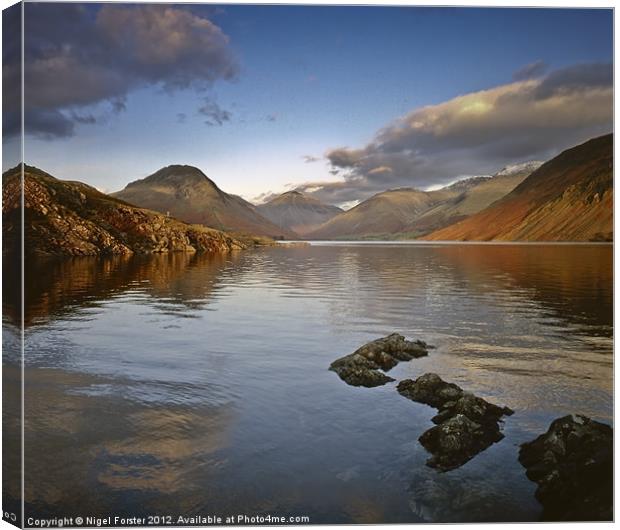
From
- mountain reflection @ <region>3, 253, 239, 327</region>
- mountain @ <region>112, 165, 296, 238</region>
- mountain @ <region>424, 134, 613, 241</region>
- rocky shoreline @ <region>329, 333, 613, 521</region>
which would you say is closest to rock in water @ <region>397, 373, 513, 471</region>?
rocky shoreline @ <region>329, 333, 613, 521</region>

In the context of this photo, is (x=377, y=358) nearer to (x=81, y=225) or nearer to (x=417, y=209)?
(x=417, y=209)

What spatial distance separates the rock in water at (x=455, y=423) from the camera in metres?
5.60

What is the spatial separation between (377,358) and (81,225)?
16.4 ft

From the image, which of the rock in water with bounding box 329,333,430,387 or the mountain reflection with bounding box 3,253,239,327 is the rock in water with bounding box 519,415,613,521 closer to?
the rock in water with bounding box 329,333,430,387

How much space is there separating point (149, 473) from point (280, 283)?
4.71 metres

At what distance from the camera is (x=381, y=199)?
805 cm

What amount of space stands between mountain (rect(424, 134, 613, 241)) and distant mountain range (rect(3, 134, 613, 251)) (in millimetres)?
16

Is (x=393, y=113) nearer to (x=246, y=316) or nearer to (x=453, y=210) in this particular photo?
(x=453, y=210)

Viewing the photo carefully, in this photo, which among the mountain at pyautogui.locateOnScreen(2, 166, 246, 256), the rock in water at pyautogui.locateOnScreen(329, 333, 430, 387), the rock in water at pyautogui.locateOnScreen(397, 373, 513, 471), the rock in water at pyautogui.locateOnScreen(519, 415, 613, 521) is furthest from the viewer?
the rock in water at pyautogui.locateOnScreen(329, 333, 430, 387)

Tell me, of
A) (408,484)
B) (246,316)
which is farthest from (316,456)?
(246,316)

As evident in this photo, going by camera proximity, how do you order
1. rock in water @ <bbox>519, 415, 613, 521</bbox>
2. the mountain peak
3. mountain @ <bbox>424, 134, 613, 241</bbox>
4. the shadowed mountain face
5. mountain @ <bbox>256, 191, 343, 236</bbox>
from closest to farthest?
1. rock in water @ <bbox>519, 415, 613, 521</bbox>
2. mountain @ <bbox>424, 134, 613, 241</bbox>
3. the mountain peak
4. the shadowed mountain face
5. mountain @ <bbox>256, 191, 343, 236</bbox>

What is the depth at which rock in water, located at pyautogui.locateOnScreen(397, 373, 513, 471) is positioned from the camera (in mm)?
5598

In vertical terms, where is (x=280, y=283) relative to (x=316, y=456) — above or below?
above

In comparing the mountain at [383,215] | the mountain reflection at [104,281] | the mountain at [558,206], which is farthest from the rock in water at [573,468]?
the mountain reflection at [104,281]
